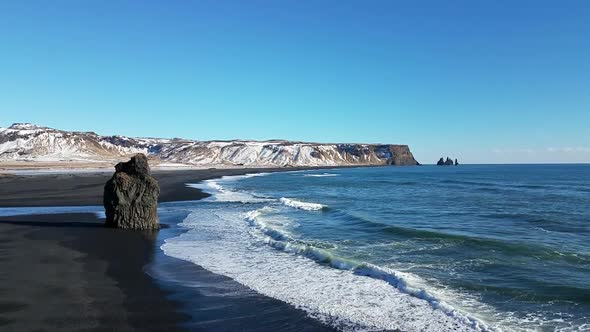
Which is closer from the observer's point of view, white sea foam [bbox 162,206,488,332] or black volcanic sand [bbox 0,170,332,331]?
black volcanic sand [bbox 0,170,332,331]

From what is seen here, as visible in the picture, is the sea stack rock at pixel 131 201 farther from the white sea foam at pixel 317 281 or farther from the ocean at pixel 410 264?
the white sea foam at pixel 317 281

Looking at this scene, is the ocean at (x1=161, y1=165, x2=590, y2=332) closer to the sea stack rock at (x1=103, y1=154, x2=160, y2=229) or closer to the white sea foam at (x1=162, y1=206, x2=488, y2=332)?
the white sea foam at (x1=162, y1=206, x2=488, y2=332)

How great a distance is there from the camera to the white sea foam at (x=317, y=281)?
9102 mm

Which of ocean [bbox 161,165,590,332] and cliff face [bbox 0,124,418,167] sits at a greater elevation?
cliff face [bbox 0,124,418,167]

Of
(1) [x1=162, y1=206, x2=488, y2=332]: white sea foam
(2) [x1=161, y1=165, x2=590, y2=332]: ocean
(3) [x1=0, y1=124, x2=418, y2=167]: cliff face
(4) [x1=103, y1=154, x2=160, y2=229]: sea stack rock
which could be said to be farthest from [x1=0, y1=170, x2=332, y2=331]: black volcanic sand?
(3) [x1=0, y1=124, x2=418, y2=167]: cliff face

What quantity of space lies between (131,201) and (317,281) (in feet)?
39.6

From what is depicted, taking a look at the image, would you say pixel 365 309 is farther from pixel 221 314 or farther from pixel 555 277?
pixel 555 277

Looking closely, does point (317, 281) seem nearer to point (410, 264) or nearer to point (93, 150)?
point (410, 264)

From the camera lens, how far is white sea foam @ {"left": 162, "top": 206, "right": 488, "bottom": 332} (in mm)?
9102

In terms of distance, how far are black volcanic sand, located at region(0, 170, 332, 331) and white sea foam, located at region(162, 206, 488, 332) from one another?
616 millimetres

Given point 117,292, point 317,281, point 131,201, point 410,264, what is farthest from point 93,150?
point 317,281

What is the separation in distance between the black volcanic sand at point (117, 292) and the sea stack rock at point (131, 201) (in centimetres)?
218

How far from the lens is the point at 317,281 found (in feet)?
40.1

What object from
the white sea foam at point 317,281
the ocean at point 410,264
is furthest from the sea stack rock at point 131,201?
the white sea foam at point 317,281
